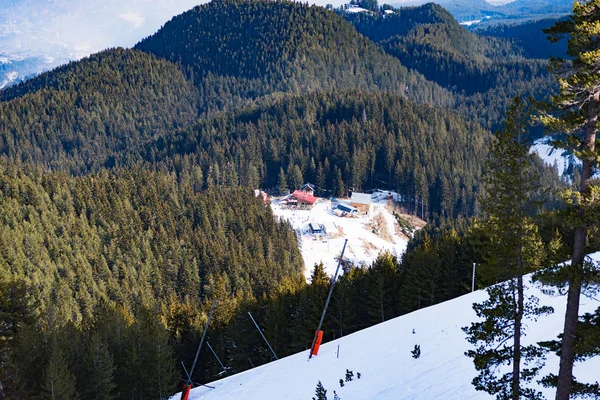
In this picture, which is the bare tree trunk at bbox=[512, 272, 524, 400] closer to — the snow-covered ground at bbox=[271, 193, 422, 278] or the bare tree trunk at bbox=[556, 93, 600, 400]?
the bare tree trunk at bbox=[556, 93, 600, 400]

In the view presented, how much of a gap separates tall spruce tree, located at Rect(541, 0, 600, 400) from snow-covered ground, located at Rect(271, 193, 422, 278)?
73.5 m

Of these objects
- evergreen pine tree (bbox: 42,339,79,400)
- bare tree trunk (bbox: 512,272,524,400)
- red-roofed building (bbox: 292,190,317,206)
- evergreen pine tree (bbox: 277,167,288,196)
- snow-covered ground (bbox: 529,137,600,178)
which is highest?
bare tree trunk (bbox: 512,272,524,400)

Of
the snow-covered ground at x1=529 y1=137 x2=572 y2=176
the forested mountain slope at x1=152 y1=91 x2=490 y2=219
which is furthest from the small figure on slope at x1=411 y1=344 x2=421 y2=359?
the snow-covered ground at x1=529 y1=137 x2=572 y2=176

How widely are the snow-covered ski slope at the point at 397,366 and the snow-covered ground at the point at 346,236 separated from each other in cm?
5494

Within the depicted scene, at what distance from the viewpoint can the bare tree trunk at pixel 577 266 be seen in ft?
34.9

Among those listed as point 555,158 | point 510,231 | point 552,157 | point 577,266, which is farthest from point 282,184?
point 577,266

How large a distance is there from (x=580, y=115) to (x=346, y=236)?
87.5 meters

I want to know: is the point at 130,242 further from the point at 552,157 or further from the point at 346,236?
the point at 552,157

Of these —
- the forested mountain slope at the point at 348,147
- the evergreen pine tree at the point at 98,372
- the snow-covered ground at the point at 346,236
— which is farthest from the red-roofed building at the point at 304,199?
the evergreen pine tree at the point at 98,372

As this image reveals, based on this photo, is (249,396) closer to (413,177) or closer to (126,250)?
(126,250)

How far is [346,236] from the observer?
97812 mm

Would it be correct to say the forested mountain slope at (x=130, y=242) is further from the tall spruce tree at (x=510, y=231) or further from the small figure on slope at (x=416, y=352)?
the tall spruce tree at (x=510, y=231)

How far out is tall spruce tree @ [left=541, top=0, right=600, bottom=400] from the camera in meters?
10.3

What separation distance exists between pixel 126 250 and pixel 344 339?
2411 inches
